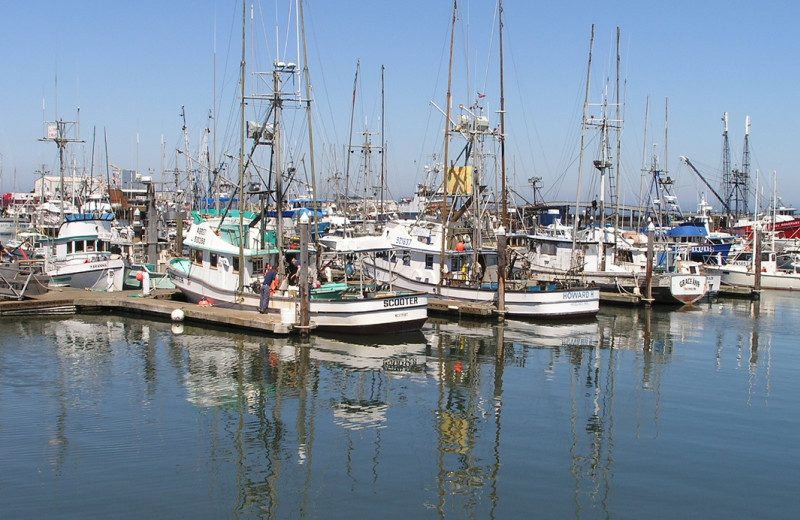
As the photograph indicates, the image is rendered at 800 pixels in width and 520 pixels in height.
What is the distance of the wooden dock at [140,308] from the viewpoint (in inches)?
959

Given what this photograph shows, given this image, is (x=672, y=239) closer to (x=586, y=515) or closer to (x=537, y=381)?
Result: (x=537, y=381)

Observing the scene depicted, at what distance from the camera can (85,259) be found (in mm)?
32406

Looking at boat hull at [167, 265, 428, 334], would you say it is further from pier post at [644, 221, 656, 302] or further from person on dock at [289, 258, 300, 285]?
pier post at [644, 221, 656, 302]

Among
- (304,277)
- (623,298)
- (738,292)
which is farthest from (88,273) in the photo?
(738,292)

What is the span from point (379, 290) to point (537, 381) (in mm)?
10376

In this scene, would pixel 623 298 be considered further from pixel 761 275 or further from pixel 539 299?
pixel 761 275

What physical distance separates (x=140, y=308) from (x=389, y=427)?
1557 centimetres

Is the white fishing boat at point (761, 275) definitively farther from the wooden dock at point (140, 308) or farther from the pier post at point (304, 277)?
the wooden dock at point (140, 308)

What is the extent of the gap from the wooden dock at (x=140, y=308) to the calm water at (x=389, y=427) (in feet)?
2.04

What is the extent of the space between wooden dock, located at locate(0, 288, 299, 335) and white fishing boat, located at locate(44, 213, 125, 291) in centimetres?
143

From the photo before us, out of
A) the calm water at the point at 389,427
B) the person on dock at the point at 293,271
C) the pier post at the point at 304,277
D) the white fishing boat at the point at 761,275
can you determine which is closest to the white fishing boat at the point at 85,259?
the calm water at the point at 389,427

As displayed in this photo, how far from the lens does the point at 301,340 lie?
23266mm

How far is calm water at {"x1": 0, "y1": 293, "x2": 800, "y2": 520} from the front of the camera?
11617 millimetres

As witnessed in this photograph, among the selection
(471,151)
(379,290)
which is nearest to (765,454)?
(379,290)
